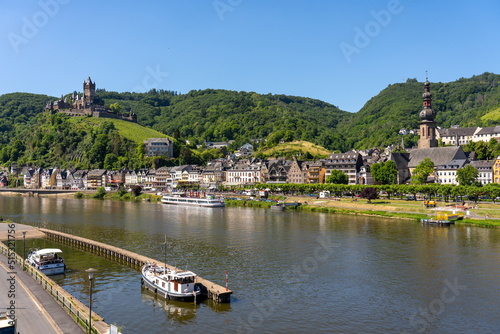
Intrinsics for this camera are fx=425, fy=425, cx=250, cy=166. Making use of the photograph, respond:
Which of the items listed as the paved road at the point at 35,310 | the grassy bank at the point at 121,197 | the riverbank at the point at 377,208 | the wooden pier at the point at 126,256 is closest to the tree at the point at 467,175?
the riverbank at the point at 377,208

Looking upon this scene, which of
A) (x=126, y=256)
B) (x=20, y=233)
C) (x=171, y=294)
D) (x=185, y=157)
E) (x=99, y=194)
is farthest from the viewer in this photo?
(x=185, y=157)

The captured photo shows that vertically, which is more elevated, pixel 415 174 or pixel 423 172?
pixel 423 172

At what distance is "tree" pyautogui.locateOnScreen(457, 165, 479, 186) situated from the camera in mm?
93250

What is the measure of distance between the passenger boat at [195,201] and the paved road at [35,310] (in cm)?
7526

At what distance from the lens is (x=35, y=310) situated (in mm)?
24375

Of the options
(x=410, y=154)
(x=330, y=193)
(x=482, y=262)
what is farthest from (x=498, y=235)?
(x=410, y=154)

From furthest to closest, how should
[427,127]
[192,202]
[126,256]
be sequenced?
[427,127] → [192,202] → [126,256]

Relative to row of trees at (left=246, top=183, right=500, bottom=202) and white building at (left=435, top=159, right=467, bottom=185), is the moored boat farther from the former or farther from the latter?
white building at (left=435, top=159, right=467, bottom=185)

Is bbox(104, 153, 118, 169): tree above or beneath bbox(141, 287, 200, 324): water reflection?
above

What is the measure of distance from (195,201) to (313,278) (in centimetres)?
7716

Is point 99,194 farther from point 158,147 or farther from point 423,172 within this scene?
point 423,172

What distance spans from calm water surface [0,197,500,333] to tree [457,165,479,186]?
3372cm

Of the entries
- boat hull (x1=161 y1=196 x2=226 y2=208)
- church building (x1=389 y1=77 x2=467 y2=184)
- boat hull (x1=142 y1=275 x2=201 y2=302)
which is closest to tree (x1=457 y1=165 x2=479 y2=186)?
church building (x1=389 y1=77 x2=467 y2=184)

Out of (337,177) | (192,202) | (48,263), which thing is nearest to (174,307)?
(48,263)
